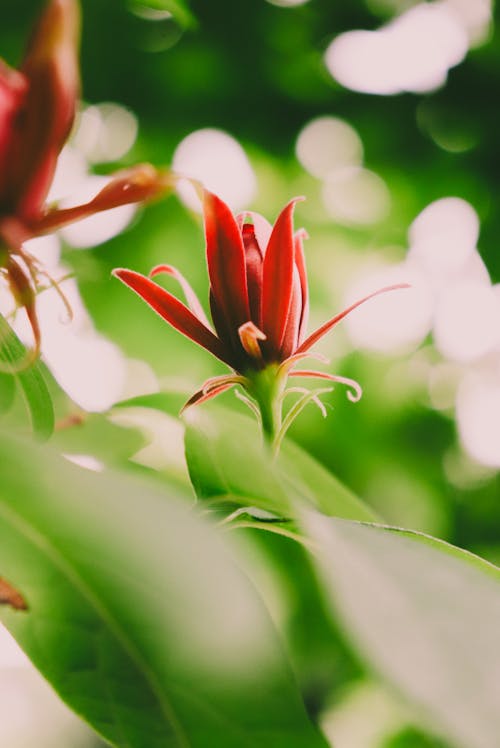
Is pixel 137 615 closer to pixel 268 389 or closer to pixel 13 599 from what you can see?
pixel 13 599

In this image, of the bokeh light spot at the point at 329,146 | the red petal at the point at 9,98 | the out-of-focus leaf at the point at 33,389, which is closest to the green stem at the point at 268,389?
the out-of-focus leaf at the point at 33,389

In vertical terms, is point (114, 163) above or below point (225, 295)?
above

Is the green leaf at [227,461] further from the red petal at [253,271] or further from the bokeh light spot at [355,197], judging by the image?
the bokeh light spot at [355,197]

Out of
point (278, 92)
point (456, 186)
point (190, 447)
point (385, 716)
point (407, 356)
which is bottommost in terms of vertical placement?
point (385, 716)

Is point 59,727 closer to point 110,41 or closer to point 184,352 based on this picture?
point 184,352

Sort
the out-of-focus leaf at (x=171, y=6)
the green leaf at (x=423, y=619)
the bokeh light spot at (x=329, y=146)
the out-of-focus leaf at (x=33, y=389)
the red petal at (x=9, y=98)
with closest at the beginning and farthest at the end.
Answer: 1. the green leaf at (x=423, y=619)
2. the red petal at (x=9, y=98)
3. the out-of-focus leaf at (x=33, y=389)
4. the out-of-focus leaf at (x=171, y=6)
5. the bokeh light spot at (x=329, y=146)

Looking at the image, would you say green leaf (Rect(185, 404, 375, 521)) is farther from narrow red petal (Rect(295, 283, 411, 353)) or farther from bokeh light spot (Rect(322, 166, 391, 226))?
bokeh light spot (Rect(322, 166, 391, 226))

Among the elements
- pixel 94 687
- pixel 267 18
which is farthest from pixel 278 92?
pixel 94 687

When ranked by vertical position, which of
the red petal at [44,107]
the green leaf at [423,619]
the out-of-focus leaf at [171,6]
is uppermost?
the out-of-focus leaf at [171,6]
